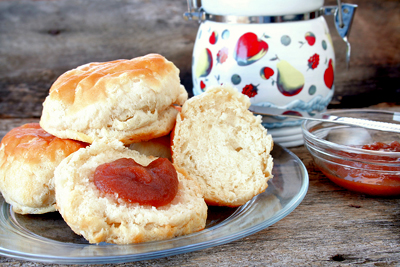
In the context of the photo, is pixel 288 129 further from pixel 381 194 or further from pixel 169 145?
pixel 169 145

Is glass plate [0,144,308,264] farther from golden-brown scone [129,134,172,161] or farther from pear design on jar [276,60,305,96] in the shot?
pear design on jar [276,60,305,96]

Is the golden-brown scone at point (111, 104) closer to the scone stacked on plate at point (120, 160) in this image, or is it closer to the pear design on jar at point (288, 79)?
the scone stacked on plate at point (120, 160)

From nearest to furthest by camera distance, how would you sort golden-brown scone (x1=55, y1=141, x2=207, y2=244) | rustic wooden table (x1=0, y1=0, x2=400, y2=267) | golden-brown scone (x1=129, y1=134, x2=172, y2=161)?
golden-brown scone (x1=55, y1=141, x2=207, y2=244) → golden-brown scone (x1=129, y1=134, x2=172, y2=161) → rustic wooden table (x1=0, y1=0, x2=400, y2=267)

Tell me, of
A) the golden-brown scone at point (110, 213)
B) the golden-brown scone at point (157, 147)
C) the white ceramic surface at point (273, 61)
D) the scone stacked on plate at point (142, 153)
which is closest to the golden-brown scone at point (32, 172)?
the scone stacked on plate at point (142, 153)

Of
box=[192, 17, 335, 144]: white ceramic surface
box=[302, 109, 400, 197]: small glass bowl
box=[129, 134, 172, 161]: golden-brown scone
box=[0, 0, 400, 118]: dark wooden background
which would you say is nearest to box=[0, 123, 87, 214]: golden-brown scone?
box=[129, 134, 172, 161]: golden-brown scone

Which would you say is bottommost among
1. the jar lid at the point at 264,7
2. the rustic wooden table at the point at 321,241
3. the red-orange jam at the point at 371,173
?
the rustic wooden table at the point at 321,241

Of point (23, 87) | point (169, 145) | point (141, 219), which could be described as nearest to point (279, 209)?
point (141, 219)

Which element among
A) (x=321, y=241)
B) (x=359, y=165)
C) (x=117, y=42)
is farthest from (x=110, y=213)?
(x=117, y=42)
